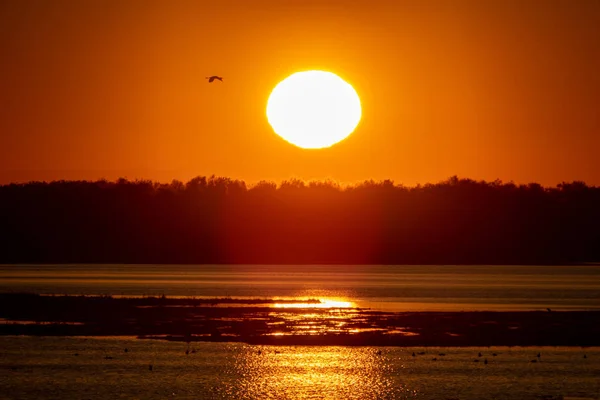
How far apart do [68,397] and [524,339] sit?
24130 mm

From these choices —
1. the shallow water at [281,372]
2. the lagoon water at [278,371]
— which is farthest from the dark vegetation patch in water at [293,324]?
the shallow water at [281,372]

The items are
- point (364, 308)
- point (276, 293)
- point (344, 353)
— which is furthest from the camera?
point (276, 293)

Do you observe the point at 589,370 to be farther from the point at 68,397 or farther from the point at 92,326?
the point at 92,326

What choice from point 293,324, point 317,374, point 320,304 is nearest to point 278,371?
point 317,374

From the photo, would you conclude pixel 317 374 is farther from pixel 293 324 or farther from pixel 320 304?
pixel 320 304

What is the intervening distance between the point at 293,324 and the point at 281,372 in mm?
17817

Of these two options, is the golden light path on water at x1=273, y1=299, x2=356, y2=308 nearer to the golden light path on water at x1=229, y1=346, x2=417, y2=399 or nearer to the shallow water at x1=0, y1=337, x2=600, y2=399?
the shallow water at x1=0, y1=337, x2=600, y2=399

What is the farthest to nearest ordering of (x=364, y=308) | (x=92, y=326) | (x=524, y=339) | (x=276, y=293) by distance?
(x=276, y=293) < (x=364, y=308) < (x=92, y=326) < (x=524, y=339)

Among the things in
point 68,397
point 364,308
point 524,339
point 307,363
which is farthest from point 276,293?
point 68,397

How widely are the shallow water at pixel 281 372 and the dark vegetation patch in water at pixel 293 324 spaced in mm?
3501

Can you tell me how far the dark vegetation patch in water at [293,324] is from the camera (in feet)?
171

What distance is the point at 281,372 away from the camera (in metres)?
41.5

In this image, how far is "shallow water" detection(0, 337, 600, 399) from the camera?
36906 mm

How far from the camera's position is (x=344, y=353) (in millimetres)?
46531
